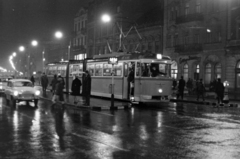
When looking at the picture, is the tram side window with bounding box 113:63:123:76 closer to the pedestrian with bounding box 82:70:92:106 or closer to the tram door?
the tram door

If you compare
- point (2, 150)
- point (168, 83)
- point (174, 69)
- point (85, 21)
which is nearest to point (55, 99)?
point (168, 83)

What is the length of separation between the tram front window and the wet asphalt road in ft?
22.1

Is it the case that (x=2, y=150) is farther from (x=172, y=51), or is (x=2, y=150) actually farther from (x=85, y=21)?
(x=85, y=21)

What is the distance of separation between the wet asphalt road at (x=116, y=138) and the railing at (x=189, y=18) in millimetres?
29510

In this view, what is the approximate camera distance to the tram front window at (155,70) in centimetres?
2170

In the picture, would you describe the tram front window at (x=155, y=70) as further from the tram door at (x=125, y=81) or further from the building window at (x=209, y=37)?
the building window at (x=209, y=37)

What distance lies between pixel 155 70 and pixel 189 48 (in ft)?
74.1

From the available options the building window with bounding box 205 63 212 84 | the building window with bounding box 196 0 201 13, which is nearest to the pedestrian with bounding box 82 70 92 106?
the building window with bounding box 205 63 212 84

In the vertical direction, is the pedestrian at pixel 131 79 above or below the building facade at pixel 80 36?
below

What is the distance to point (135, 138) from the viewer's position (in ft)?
34.6

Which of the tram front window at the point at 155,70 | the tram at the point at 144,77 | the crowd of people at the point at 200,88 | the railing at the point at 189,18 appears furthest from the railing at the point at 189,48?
the tram front window at the point at 155,70

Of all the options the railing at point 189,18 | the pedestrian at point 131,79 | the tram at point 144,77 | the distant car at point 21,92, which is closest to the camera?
the distant car at point 21,92

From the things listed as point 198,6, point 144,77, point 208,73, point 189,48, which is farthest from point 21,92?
point 198,6

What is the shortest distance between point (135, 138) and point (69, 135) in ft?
6.91
